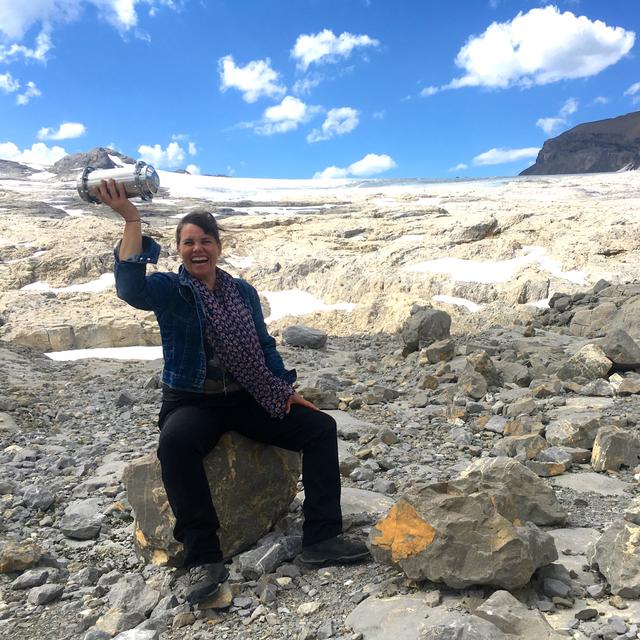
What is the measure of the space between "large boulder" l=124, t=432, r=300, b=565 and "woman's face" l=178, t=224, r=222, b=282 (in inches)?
40.0

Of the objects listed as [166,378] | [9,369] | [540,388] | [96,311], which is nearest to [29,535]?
[166,378]

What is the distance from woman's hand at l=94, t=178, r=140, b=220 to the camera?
298 cm

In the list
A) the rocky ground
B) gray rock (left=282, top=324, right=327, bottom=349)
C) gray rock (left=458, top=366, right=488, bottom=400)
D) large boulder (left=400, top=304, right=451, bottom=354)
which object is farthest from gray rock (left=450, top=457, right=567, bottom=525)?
gray rock (left=282, top=324, right=327, bottom=349)

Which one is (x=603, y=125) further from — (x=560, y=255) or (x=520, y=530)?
(x=520, y=530)

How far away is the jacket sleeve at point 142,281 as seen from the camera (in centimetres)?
294

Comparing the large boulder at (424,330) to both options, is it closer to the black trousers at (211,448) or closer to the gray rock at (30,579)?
the black trousers at (211,448)

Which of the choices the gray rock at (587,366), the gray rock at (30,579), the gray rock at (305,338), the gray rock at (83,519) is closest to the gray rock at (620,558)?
the gray rock at (30,579)

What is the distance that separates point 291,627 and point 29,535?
2366 mm

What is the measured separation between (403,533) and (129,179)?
7.48ft

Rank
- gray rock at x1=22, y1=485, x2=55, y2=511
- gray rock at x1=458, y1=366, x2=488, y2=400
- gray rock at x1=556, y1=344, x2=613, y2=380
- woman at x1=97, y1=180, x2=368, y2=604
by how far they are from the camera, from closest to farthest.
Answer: woman at x1=97, y1=180, x2=368, y2=604 < gray rock at x1=22, y1=485, x2=55, y2=511 < gray rock at x1=458, y1=366, x2=488, y2=400 < gray rock at x1=556, y1=344, x2=613, y2=380

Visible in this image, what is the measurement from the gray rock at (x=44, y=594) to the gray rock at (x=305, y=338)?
33.2ft


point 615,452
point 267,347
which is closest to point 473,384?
point 615,452

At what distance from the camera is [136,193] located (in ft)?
9.93

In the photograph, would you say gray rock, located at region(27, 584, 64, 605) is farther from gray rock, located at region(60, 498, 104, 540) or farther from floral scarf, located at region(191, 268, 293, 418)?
floral scarf, located at region(191, 268, 293, 418)
